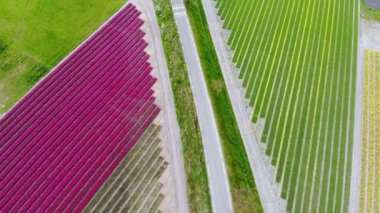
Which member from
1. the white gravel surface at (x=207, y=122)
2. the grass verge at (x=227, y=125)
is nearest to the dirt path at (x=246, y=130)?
the grass verge at (x=227, y=125)

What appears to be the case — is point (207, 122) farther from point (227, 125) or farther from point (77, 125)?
point (77, 125)

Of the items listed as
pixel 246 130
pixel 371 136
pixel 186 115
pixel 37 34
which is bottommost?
pixel 371 136

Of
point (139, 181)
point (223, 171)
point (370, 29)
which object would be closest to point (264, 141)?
point (223, 171)

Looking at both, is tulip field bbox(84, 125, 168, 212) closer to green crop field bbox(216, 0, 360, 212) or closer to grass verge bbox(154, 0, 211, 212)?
grass verge bbox(154, 0, 211, 212)

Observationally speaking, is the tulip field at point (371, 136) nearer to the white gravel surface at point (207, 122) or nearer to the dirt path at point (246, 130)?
the dirt path at point (246, 130)

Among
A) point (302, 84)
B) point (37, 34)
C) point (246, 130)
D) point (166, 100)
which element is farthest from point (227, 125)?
point (37, 34)

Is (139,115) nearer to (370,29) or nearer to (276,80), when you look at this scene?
(276,80)
